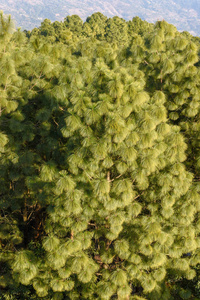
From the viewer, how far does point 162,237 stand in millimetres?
3553

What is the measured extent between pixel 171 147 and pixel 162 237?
132cm

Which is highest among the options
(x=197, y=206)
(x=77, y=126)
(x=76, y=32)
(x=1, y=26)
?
(x=1, y=26)

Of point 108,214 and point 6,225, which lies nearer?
point 108,214

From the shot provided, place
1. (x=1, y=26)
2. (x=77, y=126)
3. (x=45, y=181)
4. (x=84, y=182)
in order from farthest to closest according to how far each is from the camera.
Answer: (x=1, y=26) < (x=45, y=181) < (x=84, y=182) < (x=77, y=126)

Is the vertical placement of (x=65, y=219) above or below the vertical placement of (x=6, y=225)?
above

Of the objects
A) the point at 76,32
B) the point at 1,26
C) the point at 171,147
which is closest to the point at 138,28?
the point at 76,32

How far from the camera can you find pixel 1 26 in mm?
4648

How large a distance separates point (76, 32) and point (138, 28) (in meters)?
5.29

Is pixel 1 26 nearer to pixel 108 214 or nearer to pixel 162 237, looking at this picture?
pixel 108 214

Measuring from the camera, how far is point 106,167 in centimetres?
340

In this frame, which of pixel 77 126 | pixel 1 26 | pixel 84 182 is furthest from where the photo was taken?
pixel 1 26

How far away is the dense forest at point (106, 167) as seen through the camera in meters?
3.32

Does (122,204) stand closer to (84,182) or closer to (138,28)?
(84,182)

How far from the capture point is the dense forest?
10.9ft
